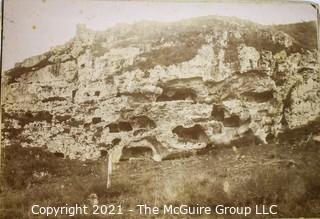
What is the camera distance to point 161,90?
3.69 metres

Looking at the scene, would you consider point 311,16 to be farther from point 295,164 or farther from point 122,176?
point 122,176

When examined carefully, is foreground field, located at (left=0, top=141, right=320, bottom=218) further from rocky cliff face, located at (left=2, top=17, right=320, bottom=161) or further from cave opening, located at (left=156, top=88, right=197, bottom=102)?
cave opening, located at (left=156, top=88, right=197, bottom=102)

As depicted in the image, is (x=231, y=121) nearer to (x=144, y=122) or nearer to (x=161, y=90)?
(x=161, y=90)

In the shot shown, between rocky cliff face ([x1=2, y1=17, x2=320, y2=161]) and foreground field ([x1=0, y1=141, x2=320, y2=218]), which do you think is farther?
rocky cliff face ([x1=2, y1=17, x2=320, y2=161])

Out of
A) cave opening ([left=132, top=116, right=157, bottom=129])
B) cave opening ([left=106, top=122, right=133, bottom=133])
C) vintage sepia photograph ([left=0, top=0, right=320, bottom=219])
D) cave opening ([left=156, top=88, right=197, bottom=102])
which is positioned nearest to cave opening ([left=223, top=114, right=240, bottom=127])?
vintage sepia photograph ([left=0, top=0, right=320, bottom=219])

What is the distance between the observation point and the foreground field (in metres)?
3.48

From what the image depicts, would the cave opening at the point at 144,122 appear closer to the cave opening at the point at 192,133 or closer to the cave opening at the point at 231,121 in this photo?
the cave opening at the point at 192,133

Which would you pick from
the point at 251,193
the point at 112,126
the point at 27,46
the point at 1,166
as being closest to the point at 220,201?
the point at 251,193

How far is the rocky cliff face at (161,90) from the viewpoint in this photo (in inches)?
143

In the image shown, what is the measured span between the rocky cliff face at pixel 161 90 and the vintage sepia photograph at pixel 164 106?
0.01 m

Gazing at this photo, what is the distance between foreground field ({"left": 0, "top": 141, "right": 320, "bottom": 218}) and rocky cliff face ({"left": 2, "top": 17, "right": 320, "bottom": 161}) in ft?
0.47

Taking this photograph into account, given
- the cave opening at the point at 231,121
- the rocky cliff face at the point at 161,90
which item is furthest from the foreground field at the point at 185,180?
the cave opening at the point at 231,121

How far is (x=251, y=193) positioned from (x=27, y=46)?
2.71m

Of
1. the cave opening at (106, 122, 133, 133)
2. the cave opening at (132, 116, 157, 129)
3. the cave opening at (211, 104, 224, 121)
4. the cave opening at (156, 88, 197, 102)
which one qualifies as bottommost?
the cave opening at (106, 122, 133, 133)
